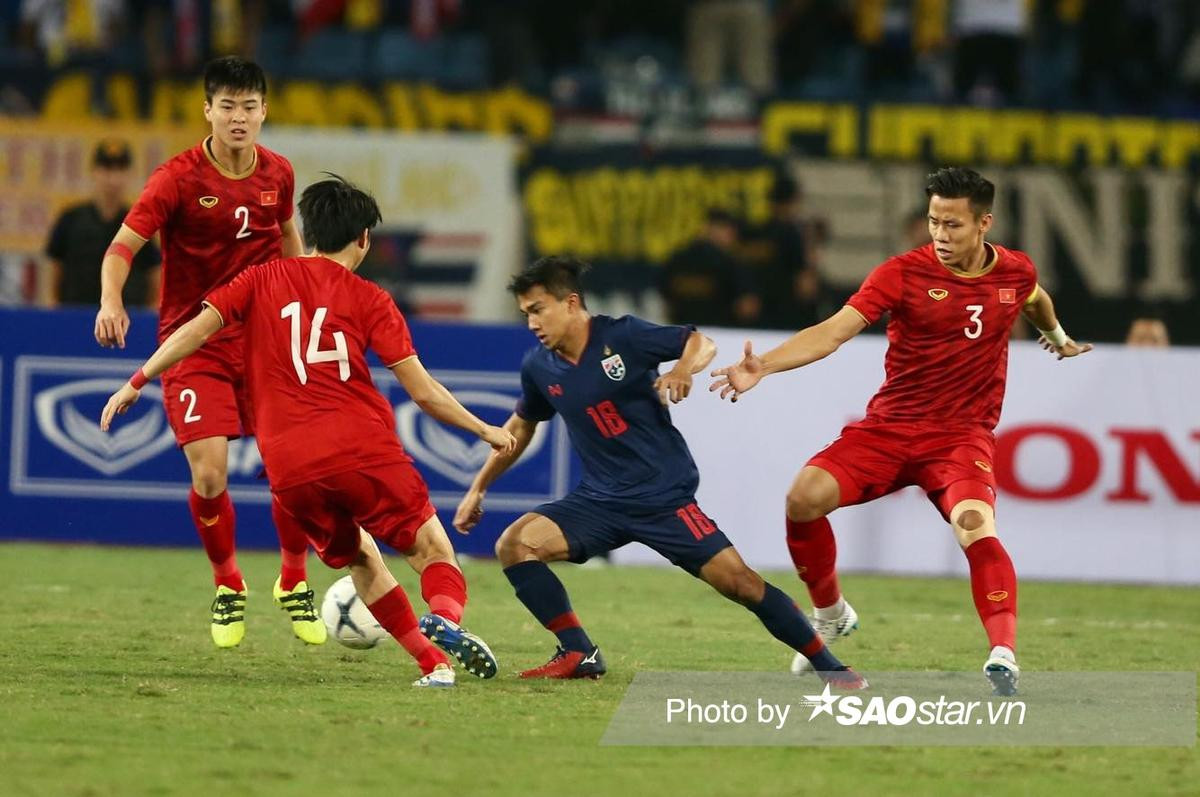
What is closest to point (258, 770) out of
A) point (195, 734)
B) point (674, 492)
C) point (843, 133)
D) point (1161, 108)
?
point (195, 734)

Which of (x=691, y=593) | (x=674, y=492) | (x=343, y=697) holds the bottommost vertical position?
(x=691, y=593)

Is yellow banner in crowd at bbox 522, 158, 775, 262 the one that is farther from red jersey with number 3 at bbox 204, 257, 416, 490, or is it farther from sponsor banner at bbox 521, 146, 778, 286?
red jersey with number 3 at bbox 204, 257, 416, 490

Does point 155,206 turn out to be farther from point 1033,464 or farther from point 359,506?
point 1033,464

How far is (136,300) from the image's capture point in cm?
1305

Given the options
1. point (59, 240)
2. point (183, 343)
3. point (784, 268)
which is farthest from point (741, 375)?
point (784, 268)

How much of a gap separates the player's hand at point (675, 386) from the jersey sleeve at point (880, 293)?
953 millimetres

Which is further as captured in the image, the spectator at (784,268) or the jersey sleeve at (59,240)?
the spectator at (784,268)

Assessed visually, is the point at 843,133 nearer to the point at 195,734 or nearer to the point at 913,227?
the point at 913,227

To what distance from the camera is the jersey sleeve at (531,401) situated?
762 centimetres

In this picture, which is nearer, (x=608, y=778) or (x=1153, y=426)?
(x=608, y=778)

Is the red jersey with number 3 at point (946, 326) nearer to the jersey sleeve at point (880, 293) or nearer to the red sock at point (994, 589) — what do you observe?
the jersey sleeve at point (880, 293)

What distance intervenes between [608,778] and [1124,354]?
7.71 meters

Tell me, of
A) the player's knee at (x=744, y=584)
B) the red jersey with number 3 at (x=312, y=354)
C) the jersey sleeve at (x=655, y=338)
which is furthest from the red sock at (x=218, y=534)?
the player's knee at (x=744, y=584)

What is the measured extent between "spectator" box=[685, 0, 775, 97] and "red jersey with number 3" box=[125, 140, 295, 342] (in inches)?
443
